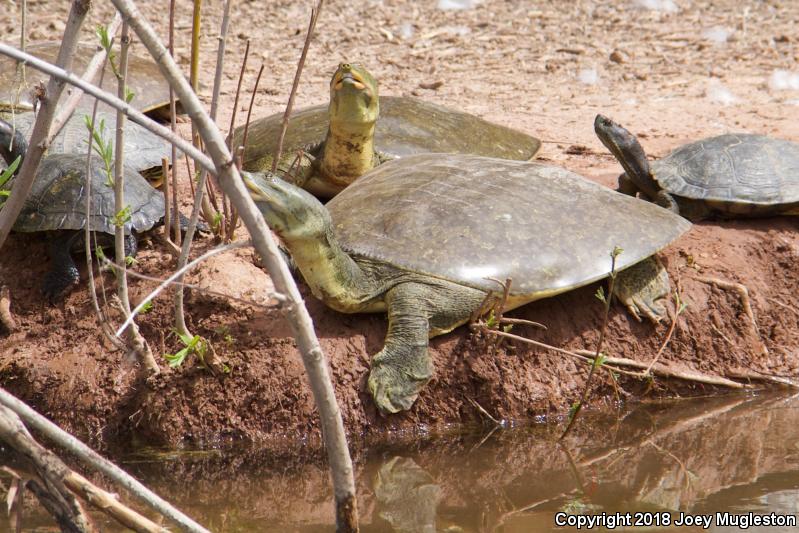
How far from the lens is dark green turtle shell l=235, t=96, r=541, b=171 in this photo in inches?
214

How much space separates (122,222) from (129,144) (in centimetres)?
182

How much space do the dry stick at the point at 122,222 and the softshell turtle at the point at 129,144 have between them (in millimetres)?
1370

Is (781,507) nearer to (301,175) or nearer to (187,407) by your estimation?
(187,407)

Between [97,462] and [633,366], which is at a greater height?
[97,462]

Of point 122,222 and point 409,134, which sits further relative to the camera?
point 409,134

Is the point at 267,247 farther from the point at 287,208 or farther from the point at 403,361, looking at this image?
the point at 403,361

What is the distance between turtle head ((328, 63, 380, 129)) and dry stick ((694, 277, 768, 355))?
1728 millimetres

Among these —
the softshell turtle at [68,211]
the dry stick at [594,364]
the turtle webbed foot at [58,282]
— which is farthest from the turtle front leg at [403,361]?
the turtle webbed foot at [58,282]

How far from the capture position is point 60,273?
4.14 m

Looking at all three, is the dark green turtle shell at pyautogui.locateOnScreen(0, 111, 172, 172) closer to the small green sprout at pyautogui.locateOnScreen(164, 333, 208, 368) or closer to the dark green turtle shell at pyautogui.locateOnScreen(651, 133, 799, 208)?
the small green sprout at pyautogui.locateOnScreen(164, 333, 208, 368)

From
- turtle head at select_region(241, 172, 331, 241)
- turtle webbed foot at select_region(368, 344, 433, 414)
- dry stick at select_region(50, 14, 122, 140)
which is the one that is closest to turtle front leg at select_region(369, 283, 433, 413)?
turtle webbed foot at select_region(368, 344, 433, 414)

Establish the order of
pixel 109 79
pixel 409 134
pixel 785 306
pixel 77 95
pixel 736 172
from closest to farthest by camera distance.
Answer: pixel 77 95
pixel 785 306
pixel 736 172
pixel 409 134
pixel 109 79

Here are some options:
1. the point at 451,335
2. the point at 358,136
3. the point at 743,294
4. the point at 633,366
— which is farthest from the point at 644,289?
the point at 358,136

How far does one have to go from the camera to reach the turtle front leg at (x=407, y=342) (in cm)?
379
